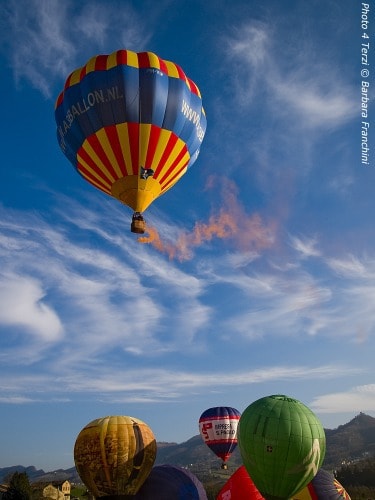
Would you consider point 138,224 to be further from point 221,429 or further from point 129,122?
point 221,429

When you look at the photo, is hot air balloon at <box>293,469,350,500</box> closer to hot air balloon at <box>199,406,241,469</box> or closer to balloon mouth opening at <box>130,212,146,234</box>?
balloon mouth opening at <box>130,212,146,234</box>

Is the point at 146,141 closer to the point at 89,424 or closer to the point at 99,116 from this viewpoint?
the point at 99,116

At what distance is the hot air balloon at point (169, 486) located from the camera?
72.5ft

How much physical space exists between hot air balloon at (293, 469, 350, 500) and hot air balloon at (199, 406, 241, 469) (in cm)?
2177

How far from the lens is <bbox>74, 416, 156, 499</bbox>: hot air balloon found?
2105 centimetres

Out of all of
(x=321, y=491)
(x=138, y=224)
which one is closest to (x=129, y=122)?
(x=138, y=224)

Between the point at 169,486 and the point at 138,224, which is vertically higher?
the point at 138,224

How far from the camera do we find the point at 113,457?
828 inches

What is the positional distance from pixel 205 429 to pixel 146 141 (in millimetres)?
33030

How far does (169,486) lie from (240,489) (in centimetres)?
391

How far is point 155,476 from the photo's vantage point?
75.6 ft

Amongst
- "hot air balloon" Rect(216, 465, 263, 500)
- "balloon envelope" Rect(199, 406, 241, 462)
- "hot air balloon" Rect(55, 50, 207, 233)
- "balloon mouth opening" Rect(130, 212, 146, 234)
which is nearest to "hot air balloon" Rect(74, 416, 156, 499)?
"hot air balloon" Rect(216, 465, 263, 500)

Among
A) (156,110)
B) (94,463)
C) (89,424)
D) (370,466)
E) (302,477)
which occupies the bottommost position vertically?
(370,466)

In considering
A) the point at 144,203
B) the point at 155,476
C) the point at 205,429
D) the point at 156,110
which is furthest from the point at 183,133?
the point at 205,429
